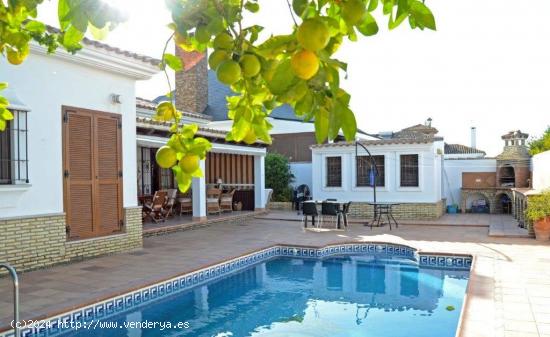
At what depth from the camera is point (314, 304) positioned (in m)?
7.57

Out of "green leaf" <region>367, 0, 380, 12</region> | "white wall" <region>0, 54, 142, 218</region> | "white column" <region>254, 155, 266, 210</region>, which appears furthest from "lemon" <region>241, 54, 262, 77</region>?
"white column" <region>254, 155, 266, 210</region>

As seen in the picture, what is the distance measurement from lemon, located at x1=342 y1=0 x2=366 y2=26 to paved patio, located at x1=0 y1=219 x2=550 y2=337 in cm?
483

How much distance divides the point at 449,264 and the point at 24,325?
8335 mm

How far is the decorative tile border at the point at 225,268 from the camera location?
6.06m

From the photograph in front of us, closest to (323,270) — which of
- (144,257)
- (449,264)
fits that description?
(449,264)

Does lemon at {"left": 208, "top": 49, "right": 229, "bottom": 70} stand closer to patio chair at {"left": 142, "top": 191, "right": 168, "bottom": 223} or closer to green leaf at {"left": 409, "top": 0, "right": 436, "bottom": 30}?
green leaf at {"left": 409, "top": 0, "right": 436, "bottom": 30}

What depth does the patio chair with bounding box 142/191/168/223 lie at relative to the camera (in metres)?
14.0

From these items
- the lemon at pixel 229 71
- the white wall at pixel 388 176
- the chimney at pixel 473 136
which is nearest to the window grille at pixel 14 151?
the lemon at pixel 229 71

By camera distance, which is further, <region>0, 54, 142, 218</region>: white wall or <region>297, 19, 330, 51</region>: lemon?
<region>0, 54, 142, 218</region>: white wall

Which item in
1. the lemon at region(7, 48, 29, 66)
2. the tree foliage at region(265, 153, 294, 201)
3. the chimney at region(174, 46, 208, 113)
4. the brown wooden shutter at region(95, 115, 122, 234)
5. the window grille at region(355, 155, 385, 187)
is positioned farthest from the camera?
the chimney at region(174, 46, 208, 113)

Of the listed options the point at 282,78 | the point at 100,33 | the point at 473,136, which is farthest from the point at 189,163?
the point at 473,136

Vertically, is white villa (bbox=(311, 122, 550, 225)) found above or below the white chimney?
below

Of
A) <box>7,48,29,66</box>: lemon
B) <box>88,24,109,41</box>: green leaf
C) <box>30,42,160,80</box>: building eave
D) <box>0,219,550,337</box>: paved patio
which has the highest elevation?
<box>30,42,160,80</box>: building eave

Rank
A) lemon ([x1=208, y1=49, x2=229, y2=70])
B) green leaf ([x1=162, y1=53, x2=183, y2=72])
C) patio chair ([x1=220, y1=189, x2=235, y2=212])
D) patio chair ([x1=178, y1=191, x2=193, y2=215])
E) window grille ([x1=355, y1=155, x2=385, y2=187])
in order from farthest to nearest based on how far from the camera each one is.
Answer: window grille ([x1=355, y1=155, x2=385, y2=187]), patio chair ([x1=220, y1=189, x2=235, y2=212]), patio chair ([x1=178, y1=191, x2=193, y2=215]), green leaf ([x1=162, y1=53, x2=183, y2=72]), lemon ([x1=208, y1=49, x2=229, y2=70])
